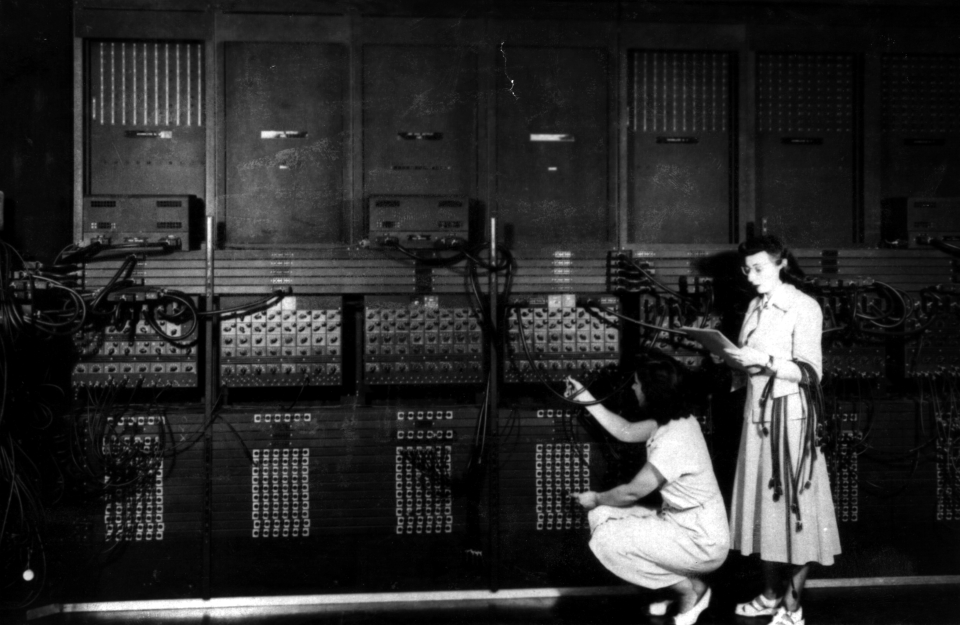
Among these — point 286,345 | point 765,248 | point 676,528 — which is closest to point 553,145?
point 765,248

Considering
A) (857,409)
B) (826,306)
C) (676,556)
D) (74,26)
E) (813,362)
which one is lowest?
(676,556)

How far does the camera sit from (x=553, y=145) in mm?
3600

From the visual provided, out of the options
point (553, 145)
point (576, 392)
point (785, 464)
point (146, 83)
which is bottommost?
point (785, 464)

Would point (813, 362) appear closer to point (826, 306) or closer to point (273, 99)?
point (826, 306)

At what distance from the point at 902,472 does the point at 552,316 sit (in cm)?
193

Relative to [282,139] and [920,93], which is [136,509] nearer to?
[282,139]

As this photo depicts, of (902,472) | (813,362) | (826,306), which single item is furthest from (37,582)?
(902,472)

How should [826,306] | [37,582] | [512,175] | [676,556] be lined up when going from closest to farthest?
[676,556]
[37,582]
[826,306]
[512,175]

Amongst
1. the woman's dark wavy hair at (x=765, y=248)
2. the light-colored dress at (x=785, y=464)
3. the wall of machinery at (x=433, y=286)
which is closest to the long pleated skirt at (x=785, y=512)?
the light-colored dress at (x=785, y=464)

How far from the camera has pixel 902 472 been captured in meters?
3.42

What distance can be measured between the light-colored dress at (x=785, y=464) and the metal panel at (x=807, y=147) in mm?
925

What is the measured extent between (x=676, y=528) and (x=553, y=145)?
1.98 meters

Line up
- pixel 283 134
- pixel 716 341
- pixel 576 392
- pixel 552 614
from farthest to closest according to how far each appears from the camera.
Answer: pixel 283 134
pixel 576 392
pixel 552 614
pixel 716 341

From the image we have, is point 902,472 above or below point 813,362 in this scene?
below
